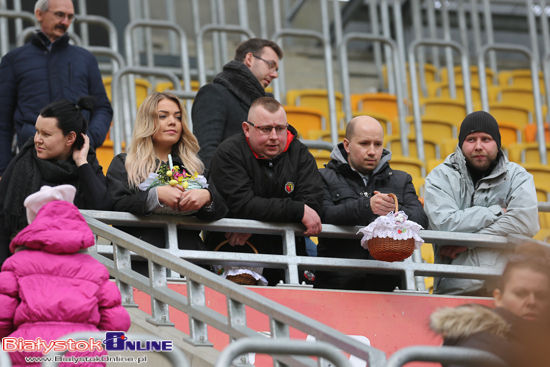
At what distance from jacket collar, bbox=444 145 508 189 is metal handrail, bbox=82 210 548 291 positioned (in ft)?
1.32

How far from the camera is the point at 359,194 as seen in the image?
5309 millimetres

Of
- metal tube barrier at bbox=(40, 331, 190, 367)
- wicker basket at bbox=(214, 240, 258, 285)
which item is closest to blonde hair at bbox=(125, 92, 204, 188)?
wicker basket at bbox=(214, 240, 258, 285)

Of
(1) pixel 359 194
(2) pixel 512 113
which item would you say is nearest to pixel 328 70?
(2) pixel 512 113

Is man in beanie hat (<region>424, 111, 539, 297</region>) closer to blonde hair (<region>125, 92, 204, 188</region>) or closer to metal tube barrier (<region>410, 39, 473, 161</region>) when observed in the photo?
blonde hair (<region>125, 92, 204, 188</region>)

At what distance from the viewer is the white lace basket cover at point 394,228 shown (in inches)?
184

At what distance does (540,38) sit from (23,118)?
36.9 feet

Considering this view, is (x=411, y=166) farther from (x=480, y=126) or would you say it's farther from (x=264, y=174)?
(x=264, y=174)

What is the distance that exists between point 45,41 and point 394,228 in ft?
9.44

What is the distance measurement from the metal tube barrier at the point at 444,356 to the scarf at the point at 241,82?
3141mm

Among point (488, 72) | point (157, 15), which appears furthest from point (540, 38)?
point (157, 15)

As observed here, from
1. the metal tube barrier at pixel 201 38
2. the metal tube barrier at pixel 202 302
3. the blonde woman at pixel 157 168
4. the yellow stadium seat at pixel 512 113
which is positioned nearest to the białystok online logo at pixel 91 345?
the metal tube barrier at pixel 202 302

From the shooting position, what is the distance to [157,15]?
42.1 ft

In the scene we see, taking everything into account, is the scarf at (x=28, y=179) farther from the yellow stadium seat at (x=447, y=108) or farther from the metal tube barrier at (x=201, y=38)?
the yellow stadium seat at (x=447, y=108)

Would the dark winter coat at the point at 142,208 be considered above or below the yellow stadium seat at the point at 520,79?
below
